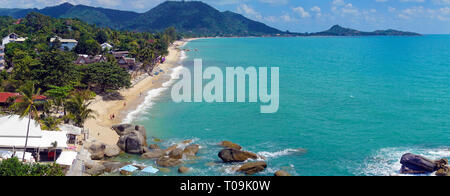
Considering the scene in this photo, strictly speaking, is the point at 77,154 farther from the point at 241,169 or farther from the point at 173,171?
the point at 241,169

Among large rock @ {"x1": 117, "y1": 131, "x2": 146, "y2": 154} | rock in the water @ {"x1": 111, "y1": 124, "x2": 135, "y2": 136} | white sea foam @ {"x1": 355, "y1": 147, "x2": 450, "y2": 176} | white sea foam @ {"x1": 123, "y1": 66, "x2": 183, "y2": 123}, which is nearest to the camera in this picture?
white sea foam @ {"x1": 355, "y1": 147, "x2": 450, "y2": 176}

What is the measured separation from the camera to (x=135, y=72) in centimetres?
6444

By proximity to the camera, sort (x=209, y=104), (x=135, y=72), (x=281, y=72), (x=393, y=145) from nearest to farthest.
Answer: (x=393, y=145) < (x=209, y=104) < (x=135, y=72) < (x=281, y=72)

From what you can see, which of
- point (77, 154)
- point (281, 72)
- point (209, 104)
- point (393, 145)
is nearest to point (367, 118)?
point (393, 145)

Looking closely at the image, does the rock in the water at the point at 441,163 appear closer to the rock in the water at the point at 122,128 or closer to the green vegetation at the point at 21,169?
the rock in the water at the point at 122,128

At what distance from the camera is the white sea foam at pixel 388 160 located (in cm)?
2567

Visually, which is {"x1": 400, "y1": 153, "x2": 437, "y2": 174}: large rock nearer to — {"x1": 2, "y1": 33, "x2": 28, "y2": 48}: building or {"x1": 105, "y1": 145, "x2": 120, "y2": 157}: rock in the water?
{"x1": 105, "y1": 145, "x2": 120, "y2": 157}: rock in the water

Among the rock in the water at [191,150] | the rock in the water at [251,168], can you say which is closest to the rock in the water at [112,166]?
the rock in the water at [191,150]

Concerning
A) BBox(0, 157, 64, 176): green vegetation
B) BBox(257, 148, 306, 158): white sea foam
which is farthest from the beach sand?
BBox(257, 148, 306, 158): white sea foam

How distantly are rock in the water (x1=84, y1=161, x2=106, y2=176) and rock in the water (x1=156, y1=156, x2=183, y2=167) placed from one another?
4171 mm

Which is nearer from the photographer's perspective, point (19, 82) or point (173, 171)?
point (173, 171)

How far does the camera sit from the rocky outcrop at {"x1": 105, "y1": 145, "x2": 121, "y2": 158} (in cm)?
2708

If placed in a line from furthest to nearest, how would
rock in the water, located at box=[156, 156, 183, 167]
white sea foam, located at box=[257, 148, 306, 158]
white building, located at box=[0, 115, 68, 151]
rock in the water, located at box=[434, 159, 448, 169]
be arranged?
Answer: white sea foam, located at box=[257, 148, 306, 158] → rock in the water, located at box=[156, 156, 183, 167] → rock in the water, located at box=[434, 159, 448, 169] → white building, located at box=[0, 115, 68, 151]

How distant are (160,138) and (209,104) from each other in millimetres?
14241
